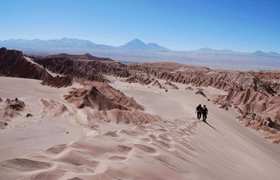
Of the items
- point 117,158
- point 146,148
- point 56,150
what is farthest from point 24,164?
point 146,148

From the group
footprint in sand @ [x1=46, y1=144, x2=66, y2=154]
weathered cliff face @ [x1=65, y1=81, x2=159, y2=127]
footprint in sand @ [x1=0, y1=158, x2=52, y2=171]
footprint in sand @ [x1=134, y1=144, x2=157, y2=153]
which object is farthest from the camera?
weathered cliff face @ [x1=65, y1=81, x2=159, y2=127]

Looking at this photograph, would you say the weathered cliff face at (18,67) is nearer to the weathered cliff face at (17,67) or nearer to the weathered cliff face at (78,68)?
the weathered cliff face at (17,67)

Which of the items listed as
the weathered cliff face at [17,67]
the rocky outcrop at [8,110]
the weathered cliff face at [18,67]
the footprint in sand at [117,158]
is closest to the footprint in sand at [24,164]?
the footprint in sand at [117,158]

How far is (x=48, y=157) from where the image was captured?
12.6 ft

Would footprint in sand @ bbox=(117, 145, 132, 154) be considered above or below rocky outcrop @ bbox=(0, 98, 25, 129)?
above

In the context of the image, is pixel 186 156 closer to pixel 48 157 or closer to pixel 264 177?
pixel 264 177

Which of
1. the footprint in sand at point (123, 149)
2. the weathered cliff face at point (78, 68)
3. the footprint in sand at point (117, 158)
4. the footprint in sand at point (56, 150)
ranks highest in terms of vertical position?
the footprint in sand at point (56, 150)

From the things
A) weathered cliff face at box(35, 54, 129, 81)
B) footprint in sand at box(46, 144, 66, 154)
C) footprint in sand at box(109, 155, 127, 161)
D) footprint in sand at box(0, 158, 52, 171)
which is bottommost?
weathered cliff face at box(35, 54, 129, 81)

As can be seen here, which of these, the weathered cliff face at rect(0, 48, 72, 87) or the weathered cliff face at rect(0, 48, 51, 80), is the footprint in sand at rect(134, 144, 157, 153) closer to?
the weathered cliff face at rect(0, 48, 72, 87)

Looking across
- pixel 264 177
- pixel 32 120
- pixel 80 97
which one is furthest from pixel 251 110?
pixel 264 177

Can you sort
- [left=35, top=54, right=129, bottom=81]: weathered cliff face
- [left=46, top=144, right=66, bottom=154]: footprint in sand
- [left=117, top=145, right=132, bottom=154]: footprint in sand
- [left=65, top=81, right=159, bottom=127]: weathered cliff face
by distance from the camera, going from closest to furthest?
[left=46, top=144, right=66, bottom=154]: footprint in sand → [left=117, top=145, right=132, bottom=154]: footprint in sand → [left=65, top=81, right=159, bottom=127]: weathered cliff face → [left=35, top=54, right=129, bottom=81]: weathered cliff face

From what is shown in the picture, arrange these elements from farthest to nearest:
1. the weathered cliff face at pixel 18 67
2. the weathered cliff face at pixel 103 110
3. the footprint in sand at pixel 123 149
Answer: the weathered cliff face at pixel 18 67 → the weathered cliff face at pixel 103 110 → the footprint in sand at pixel 123 149

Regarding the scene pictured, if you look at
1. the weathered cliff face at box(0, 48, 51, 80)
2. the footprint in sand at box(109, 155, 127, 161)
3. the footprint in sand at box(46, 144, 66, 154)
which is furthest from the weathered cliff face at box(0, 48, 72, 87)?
the footprint in sand at box(46, 144, 66, 154)

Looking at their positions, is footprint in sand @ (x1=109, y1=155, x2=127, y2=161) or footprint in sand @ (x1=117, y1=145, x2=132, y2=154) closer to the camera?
footprint in sand @ (x1=109, y1=155, x2=127, y2=161)
